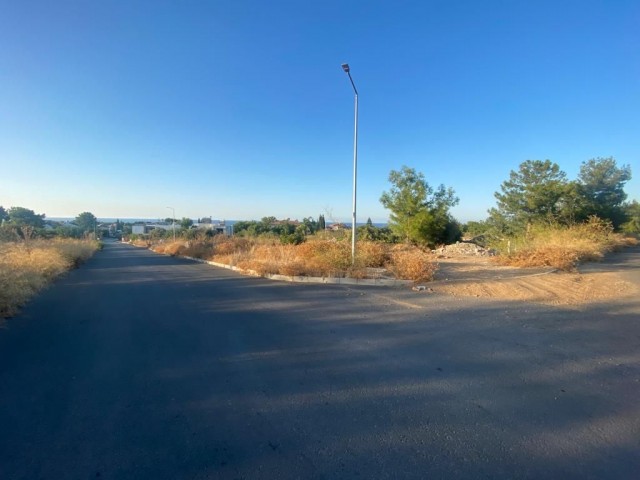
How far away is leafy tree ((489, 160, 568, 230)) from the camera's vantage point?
917 inches

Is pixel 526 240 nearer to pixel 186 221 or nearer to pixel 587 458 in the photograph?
pixel 587 458

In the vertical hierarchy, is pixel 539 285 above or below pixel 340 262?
below

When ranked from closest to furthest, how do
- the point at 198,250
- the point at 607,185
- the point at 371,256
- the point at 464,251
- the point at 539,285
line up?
the point at 539,285 → the point at 371,256 → the point at 464,251 → the point at 198,250 → the point at 607,185

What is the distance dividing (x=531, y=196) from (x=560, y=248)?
1501 centimetres

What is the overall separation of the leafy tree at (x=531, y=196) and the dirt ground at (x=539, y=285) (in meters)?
15.4

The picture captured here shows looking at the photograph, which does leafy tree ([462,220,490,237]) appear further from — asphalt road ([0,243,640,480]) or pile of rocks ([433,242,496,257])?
asphalt road ([0,243,640,480])

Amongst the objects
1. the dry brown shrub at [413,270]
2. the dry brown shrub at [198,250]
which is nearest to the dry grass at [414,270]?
the dry brown shrub at [413,270]

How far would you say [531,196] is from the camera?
23.7 meters

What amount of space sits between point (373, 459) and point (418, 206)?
2593 centimetres

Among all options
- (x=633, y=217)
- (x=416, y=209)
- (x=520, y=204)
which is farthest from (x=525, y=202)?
(x=633, y=217)

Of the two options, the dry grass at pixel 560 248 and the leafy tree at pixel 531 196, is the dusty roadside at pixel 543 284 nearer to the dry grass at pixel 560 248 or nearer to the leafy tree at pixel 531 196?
the dry grass at pixel 560 248

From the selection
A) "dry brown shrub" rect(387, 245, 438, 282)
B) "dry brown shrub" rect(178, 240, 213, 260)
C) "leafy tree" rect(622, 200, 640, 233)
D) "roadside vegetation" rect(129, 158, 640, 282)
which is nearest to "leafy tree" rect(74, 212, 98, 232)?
"roadside vegetation" rect(129, 158, 640, 282)

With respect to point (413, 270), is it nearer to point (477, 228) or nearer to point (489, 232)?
point (489, 232)

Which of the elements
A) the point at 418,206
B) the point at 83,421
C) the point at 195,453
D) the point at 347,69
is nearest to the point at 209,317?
the point at 83,421
